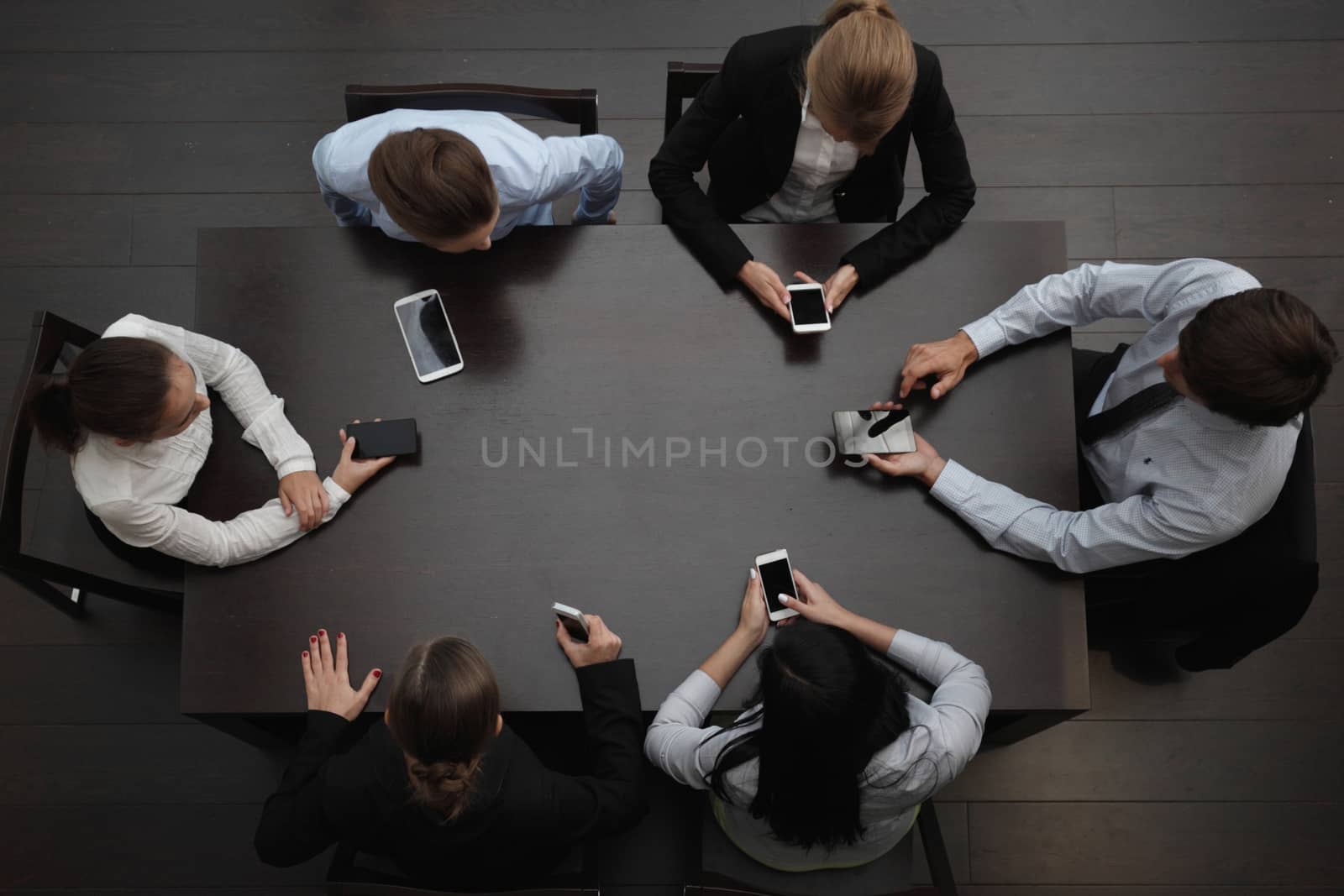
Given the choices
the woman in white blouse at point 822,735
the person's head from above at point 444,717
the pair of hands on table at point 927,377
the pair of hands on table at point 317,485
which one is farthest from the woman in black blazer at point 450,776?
the pair of hands on table at point 927,377

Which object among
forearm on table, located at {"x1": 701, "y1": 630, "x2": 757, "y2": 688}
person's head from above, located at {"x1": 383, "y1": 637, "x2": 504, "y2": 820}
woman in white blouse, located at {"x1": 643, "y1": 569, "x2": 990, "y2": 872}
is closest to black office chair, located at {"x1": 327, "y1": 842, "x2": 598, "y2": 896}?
person's head from above, located at {"x1": 383, "y1": 637, "x2": 504, "y2": 820}

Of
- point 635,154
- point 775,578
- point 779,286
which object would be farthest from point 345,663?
point 635,154

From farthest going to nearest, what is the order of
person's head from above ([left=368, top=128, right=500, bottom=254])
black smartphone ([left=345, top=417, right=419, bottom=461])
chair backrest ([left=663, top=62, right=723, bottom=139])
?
chair backrest ([left=663, top=62, right=723, bottom=139]) → black smartphone ([left=345, top=417, right=419, bottom=461]) → person's head from above ([left=368, top=128, right=500, bottom=254])

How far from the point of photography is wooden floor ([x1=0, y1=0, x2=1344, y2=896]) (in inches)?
89.9

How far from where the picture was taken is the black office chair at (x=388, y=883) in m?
1.43

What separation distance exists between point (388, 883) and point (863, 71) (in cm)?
156

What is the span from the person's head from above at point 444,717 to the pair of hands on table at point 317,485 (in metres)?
0.34

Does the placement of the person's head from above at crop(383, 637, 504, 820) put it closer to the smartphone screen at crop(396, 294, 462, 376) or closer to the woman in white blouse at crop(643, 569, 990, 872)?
the woman in white blouse at crop(643, 569, 990, 872)

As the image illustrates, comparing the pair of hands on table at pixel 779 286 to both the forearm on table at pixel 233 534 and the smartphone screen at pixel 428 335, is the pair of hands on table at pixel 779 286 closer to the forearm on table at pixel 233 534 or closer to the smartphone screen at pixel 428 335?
the smartphone screen at pixel 428 335

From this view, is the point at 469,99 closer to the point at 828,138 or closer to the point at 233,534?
the point at 828,138

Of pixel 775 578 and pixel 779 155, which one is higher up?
pixel 779 155

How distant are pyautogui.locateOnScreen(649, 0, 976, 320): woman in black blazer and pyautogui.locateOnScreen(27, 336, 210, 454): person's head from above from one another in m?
0.93

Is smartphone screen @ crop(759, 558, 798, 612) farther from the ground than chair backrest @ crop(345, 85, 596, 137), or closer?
closer

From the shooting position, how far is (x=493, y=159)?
1.67 metres
